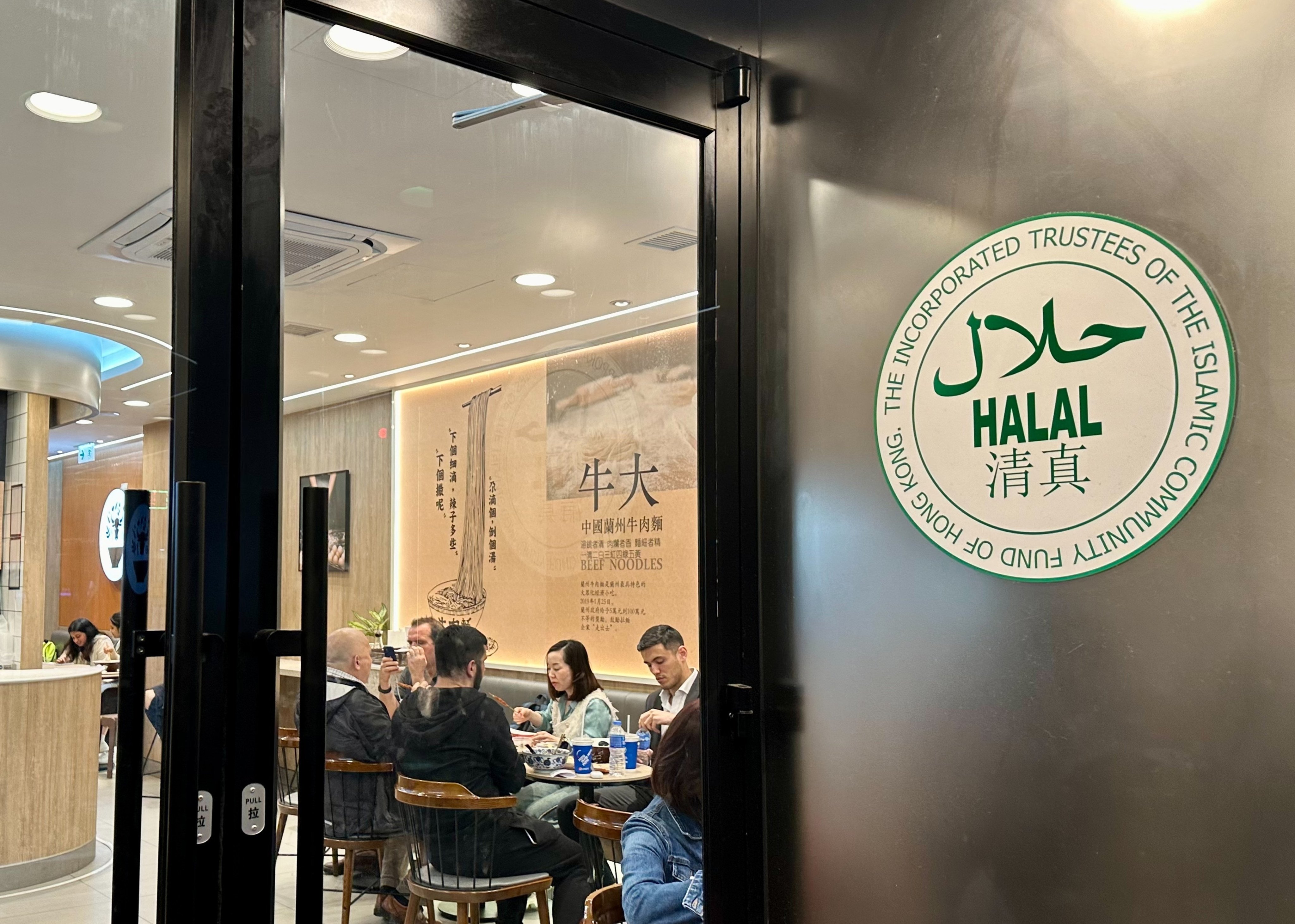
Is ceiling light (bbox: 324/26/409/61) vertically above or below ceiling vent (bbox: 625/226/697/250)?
above

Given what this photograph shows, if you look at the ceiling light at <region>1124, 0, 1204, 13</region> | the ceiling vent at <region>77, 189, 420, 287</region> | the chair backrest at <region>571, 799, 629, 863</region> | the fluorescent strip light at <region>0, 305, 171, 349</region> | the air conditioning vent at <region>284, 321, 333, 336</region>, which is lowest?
the chair backrest at <region>571, 799, 629, 863</region>

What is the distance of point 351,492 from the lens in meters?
1.88

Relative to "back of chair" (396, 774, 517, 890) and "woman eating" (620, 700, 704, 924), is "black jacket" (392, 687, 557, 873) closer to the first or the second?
"back of chair" (396, 774, 517, 890)

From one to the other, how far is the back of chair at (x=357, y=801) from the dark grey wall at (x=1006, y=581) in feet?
2.61

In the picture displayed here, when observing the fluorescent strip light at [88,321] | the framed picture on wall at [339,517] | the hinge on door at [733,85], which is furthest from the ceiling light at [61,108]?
the hinge on door at [733,85]

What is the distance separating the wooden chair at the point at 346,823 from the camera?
1.79 meters

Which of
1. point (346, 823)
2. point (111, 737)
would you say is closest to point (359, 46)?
point (111, 737)

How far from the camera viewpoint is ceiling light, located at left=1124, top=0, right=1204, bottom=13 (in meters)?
1.73

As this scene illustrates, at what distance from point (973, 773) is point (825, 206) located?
1.10 m

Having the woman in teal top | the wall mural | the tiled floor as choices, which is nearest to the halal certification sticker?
the wall mural

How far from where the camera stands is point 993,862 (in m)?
1.91

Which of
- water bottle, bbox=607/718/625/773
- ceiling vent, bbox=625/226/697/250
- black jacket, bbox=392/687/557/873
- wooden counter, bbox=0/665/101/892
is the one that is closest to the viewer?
wooden counter, bbox=0/665/101/892

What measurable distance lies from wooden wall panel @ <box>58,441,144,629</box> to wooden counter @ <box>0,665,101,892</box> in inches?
3.2

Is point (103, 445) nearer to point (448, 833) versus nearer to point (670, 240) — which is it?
point (448, 833)
